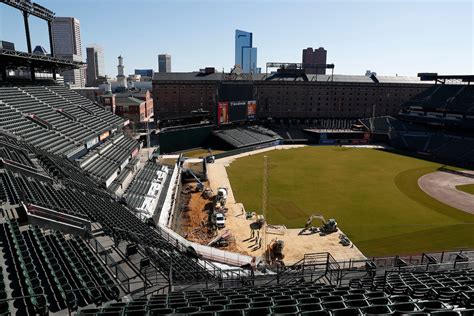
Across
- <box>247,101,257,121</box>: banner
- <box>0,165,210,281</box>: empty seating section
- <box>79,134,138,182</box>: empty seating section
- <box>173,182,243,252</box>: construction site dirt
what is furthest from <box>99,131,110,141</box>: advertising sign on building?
<box>247,101,257,121</box>: banner

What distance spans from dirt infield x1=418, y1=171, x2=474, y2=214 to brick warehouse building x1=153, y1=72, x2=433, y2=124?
56.1 m

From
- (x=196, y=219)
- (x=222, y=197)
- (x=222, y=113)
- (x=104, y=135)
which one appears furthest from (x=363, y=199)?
(x=222, y=113)

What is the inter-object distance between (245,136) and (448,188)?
156ft

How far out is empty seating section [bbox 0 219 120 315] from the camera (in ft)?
38.9

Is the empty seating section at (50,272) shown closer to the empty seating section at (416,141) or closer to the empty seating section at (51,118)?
the empty seating section at (51,118)

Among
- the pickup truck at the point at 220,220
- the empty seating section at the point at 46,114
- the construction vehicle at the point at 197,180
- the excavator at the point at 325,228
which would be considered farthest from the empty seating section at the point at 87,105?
the excavator at the point at 325,228

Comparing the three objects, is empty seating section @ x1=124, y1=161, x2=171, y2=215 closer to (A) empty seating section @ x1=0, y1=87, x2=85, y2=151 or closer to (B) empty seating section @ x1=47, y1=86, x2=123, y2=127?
(A) empty seating section @ x1=0, y1=87, x2=85, y2=151

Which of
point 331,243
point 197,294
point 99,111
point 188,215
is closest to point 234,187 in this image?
point 188,215

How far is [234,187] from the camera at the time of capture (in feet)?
160

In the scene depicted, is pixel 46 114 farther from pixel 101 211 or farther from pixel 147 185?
pixel 101 211

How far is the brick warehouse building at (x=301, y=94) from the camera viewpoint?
97625 millimetres

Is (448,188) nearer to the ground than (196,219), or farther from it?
farther from it

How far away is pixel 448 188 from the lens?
48656mm

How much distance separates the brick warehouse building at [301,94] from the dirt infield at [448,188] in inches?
2210
